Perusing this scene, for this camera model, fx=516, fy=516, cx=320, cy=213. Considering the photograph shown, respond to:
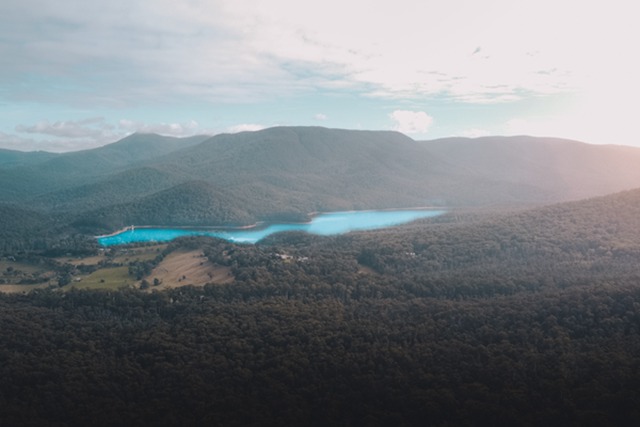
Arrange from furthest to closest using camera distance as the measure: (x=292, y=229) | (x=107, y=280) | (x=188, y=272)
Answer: (x=292, y=229), (x=107, y=280), (x=188, y=272)

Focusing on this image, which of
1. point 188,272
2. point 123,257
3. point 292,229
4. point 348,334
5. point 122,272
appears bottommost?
point 348,334

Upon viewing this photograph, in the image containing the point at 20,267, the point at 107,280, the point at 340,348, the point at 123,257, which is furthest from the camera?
the point at 123,257

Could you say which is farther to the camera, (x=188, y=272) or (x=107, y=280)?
(x=107, y=280)

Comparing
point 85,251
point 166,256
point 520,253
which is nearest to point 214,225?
point 85,251

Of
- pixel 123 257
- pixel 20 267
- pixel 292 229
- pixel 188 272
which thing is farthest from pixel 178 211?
pixel 188 272

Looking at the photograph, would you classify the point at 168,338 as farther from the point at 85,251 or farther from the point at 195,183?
the point at 195,183

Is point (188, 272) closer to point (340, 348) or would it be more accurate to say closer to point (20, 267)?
point (340, 348)
